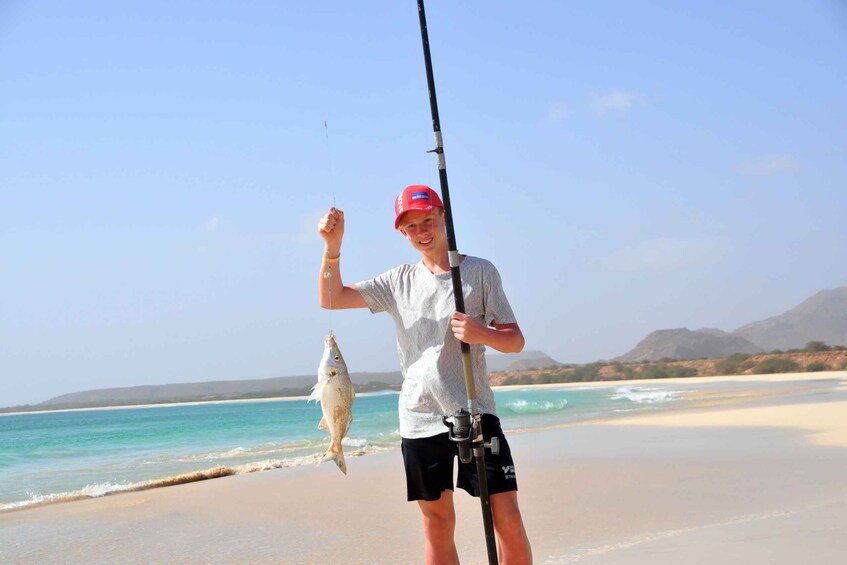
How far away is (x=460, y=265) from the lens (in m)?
3.27

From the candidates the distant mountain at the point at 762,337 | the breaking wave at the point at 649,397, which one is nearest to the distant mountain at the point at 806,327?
the distant mountain at the point at 762,337

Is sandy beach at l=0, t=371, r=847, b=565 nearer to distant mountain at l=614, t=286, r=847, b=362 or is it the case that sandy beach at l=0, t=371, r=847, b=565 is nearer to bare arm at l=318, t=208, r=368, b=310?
bare arm at l=318, t=208, r=368, b=310

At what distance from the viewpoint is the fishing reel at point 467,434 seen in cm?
301

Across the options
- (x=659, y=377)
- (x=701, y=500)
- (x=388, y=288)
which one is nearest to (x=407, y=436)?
(x=388, y=288)

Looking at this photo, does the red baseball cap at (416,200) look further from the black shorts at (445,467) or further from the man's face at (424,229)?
the black shorts at (445,467)

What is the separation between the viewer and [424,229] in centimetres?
333

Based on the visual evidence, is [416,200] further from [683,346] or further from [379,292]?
[683,346]

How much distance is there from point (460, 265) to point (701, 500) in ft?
14.0

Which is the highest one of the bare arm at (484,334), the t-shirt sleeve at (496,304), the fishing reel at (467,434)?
the t-shirt sleeve at (496,304)

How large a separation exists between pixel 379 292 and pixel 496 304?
51cm

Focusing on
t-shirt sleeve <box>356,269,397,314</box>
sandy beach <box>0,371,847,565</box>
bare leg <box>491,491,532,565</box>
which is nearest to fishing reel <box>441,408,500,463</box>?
bare leg <box>491,491,532,565</box>

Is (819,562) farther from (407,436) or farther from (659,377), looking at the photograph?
(659,377)

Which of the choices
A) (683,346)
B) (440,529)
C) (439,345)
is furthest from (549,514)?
(683,346)

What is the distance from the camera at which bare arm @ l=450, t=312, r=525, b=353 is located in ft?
9.75
